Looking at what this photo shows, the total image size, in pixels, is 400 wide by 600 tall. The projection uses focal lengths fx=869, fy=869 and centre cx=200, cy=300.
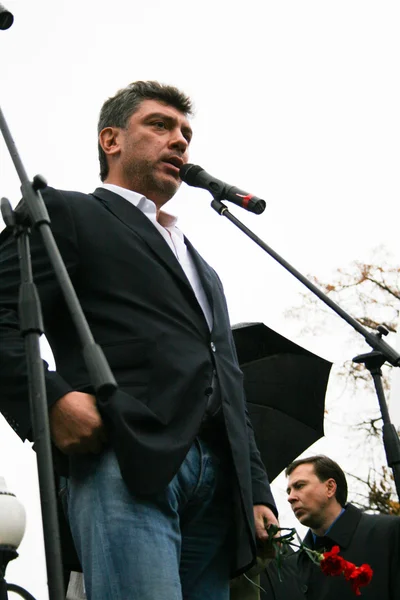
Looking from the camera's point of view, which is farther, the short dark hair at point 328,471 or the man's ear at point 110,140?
the short dark hair at point 328,471

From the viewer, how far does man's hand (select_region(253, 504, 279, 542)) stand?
250 cm

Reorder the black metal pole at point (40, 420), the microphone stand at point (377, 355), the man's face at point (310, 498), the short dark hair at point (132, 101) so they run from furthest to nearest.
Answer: the man's face at point (310, 498)
the short dark hair at point (132, 101)
the microphone stand at point (377, 355)
the black metal pole at point (40, 420)

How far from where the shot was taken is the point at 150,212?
2719 millimetres

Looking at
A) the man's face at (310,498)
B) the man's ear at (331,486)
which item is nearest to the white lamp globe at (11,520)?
the man's face at (310,498)

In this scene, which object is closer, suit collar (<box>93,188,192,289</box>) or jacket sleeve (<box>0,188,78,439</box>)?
jacket sleeve (<box>0,188,78,439</box>)

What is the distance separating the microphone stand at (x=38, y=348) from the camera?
1.77 m

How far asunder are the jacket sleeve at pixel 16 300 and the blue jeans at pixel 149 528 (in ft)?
0.65

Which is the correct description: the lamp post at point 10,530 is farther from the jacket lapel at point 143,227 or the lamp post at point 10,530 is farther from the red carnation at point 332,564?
the jacket lapel at point 143,227

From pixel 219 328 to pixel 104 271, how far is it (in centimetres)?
41

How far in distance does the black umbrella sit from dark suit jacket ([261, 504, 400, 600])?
2.49 feet

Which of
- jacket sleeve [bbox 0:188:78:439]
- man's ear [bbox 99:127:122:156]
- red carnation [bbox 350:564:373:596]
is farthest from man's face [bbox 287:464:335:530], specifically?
jacket sleeve [bbox 0:188:78:439]

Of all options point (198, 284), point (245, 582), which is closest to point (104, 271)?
point (198, 284)

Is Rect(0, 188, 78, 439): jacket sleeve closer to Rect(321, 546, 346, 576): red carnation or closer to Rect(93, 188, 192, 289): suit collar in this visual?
Rect(93, 188, 192, 289): suit collar

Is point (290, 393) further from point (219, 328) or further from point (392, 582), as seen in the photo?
point (219, 328)
